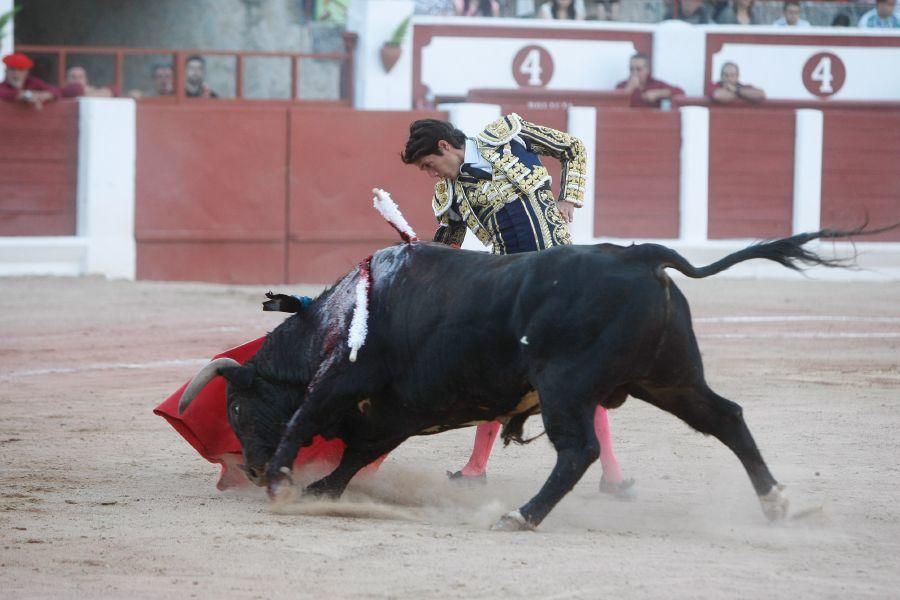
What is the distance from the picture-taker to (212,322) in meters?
7.96

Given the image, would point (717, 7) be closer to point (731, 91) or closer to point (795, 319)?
point (731, 91)

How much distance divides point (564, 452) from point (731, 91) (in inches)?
367

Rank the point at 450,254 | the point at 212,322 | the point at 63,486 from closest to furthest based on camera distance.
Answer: the point at 450,254
the point at 63,486
the point at 212,322

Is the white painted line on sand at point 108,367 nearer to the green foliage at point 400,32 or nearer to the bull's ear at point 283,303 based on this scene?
the bull's ear at point 283,303

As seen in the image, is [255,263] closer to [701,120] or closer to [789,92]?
[701,120]

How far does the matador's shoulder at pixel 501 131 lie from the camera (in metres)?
4.11

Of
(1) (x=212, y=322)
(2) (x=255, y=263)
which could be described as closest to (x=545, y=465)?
(1) (x=212, y=322)

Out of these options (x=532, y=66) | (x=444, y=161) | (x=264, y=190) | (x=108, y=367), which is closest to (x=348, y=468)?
(x=444, y=161)

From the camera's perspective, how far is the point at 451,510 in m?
3.85

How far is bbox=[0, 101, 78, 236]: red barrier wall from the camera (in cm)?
967

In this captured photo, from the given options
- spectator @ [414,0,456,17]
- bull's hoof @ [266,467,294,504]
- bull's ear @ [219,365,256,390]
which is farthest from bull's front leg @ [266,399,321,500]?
spectator @ [414,0,456,17]

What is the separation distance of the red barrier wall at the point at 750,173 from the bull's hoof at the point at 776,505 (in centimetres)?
786

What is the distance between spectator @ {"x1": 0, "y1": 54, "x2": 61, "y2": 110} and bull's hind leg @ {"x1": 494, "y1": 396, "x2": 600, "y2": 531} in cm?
705

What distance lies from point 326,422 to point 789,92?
1008 centimetres
